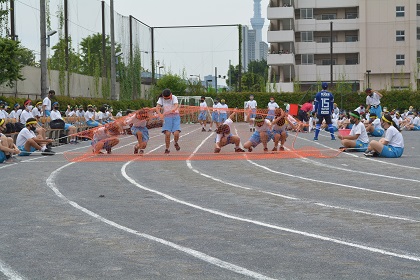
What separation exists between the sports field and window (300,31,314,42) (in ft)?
245

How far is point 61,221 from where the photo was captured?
10.9 metres

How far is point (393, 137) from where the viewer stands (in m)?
22.5

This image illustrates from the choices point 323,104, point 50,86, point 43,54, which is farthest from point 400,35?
point 323,104

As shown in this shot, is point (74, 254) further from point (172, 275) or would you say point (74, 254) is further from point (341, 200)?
point (341, 200)

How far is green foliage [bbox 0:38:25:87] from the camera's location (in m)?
35.5

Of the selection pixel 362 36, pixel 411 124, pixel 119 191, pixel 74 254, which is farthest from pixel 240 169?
pixel 362 36

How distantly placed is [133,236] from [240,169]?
9729 millimetres

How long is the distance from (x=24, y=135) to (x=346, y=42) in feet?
233

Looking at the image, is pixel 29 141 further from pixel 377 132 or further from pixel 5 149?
A: pixel 377 132

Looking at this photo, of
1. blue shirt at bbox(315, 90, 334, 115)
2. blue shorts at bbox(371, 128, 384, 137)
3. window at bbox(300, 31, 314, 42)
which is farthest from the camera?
window at bbox(300, 31, 314, 42)

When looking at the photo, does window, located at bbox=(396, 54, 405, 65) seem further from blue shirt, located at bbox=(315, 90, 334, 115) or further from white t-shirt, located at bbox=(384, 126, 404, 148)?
white t-shirt, located at bbox=(384, 126, 404, 148)

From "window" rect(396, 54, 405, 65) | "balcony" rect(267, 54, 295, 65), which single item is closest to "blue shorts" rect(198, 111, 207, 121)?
"balcony" rect(267, 54, 295, 65)

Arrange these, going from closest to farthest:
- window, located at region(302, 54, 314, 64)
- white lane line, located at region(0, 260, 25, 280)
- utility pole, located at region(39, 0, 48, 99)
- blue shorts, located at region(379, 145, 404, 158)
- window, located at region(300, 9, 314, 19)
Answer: white lane line, located at region(0, 260, 25, 280)
blue shorts, located at region(379, 145, 404, 158)
utility pole, located at region(39, 0, 48, 99)
window, located at region(302, 54, 314, 64)
window, located at region(300, 9, 314, 19)

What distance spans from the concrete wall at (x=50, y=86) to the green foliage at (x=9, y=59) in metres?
4.45
